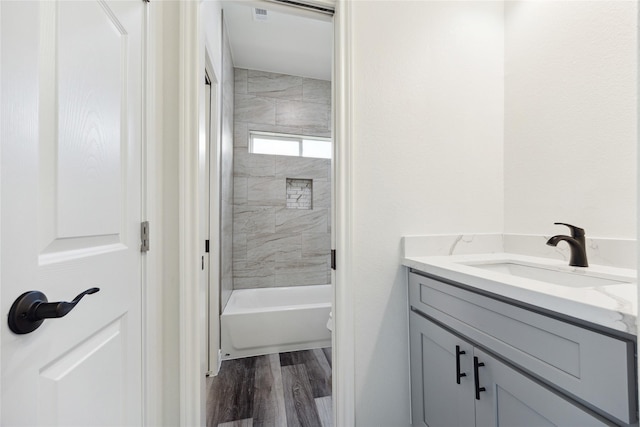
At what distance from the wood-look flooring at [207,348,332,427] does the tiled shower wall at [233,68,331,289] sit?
39.9 inches

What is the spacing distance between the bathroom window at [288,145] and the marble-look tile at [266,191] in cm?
32

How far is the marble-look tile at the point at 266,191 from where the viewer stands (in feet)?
9.94

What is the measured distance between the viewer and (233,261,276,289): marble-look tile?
2.96m

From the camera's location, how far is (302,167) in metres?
3.20

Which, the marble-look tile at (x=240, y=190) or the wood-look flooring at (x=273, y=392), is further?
the marble-look tile at (x=240, y=190)

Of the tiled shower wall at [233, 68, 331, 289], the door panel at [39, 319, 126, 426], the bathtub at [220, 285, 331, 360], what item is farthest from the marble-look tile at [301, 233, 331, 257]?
the door panel at [39, 319, 126, 426]

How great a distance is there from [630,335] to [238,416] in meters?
1.71

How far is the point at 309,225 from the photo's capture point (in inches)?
127

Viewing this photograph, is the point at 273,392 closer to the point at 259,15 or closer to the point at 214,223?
the point at 214,223

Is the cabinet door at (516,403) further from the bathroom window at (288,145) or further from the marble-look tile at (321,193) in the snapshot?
the bathroom window at (288,145)

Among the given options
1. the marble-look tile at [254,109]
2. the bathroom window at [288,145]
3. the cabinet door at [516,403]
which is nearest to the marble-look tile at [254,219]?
the bathroom window at [288,145]

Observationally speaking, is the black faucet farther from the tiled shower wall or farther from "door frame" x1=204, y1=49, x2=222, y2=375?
the tiled shower wall

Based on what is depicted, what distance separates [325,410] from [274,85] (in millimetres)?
2973

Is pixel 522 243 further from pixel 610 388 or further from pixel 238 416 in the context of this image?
pixel 238 416
